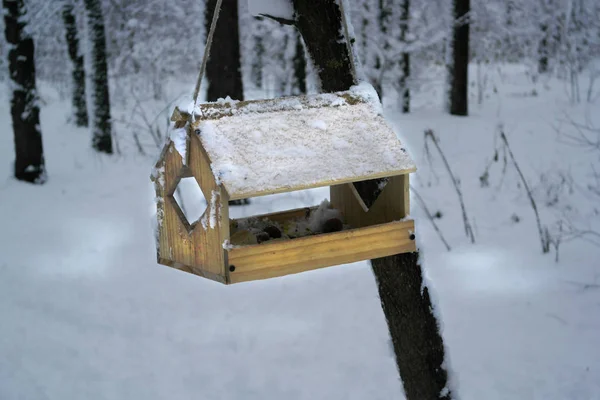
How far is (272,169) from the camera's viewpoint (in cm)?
186

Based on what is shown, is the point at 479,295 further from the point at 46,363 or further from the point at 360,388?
the point at 46,363

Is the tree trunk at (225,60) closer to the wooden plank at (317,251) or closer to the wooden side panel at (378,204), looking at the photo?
the wooden side panel at (378,204)

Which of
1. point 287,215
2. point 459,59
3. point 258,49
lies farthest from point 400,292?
point 258,49

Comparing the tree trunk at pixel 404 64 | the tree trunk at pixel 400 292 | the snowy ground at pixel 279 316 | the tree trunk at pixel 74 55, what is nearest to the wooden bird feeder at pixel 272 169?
the tree trunk at pixel 400 292

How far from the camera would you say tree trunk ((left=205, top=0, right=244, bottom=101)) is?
268 inches

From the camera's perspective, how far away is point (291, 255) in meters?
1.99

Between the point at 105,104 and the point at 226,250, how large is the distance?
30.8ft

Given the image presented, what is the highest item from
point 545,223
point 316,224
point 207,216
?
point 207,216

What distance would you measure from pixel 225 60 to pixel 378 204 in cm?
473

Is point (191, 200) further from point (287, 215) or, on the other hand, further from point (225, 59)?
point (287, 215)

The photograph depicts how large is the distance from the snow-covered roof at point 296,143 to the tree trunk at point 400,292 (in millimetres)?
373

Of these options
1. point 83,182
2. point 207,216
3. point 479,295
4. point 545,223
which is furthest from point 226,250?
point 83,182

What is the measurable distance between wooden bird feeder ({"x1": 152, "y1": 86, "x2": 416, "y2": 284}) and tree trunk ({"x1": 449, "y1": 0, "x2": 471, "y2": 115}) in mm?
10197

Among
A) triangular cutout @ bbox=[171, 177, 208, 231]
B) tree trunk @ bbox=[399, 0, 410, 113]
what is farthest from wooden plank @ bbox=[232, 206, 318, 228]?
tree trunk @ bbox=[399, 0, 410, 113]
